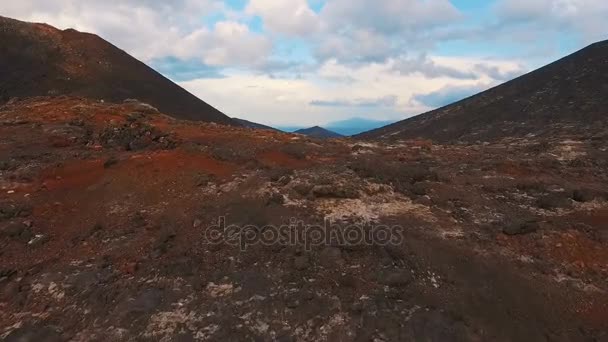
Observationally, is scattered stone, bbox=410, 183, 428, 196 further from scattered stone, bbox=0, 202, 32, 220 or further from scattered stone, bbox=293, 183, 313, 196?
scattered stone, bbox=0, 202, 32, 220

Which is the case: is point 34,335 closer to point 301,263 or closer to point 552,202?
point 301,263

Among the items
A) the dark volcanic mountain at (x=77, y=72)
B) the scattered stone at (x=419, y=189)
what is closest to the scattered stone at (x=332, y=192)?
the scattered stone at (x=419, y=189)

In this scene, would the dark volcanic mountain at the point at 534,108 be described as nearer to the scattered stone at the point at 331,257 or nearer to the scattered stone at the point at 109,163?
the scattered stone at the point at 331,257

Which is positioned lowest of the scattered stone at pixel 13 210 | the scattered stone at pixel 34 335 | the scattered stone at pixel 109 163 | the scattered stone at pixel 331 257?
the scattered stone at pixel 34 335

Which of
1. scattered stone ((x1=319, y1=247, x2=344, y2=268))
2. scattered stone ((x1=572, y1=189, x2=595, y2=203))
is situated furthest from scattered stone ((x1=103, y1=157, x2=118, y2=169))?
scattered stone ((x1=572, y1=189, x2=595, y2=203))

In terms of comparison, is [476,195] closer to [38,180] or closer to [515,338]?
[515,338]

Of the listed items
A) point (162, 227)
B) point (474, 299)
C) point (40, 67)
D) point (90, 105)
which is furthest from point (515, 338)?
point (40, 67)
